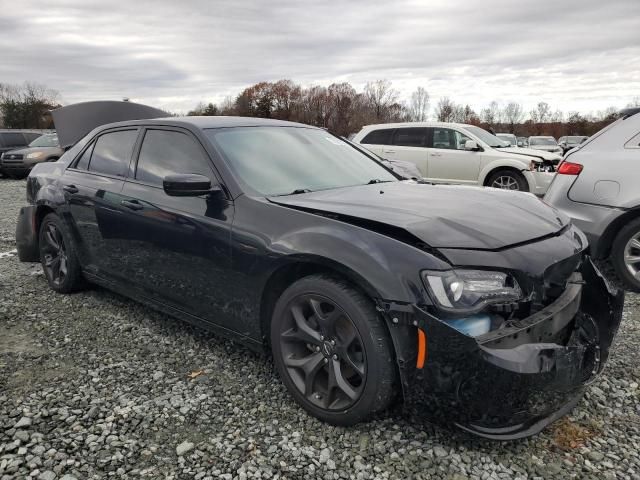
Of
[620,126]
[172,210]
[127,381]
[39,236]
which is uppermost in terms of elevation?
[620,126]

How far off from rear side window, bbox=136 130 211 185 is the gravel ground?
3.88ft

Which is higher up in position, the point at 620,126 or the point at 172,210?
the point at 620,126

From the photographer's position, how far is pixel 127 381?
2973mm

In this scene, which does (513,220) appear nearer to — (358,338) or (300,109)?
(358,338)

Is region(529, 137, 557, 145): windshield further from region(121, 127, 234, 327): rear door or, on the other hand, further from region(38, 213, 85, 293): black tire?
region(121, 127, 234, 327): rear door

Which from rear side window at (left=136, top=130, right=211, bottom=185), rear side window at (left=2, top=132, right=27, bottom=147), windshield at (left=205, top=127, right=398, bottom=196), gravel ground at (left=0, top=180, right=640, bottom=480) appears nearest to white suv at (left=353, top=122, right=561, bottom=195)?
gravel ground at (left=0, top=180, right=640, bottom=480)

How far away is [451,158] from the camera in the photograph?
412 inches

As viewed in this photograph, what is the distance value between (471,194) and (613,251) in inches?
87.4

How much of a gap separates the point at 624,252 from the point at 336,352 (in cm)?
327

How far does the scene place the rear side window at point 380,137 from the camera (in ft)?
36.2

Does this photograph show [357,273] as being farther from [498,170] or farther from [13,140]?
[13,140]

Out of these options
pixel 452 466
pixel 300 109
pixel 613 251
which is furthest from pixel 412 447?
pixel 300 109

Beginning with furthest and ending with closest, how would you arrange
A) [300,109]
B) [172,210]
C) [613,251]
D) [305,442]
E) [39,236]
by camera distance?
[300,109] → [39,236] → [613,251] → [172,210] → [305,442]

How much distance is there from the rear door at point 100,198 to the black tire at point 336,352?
168cm
